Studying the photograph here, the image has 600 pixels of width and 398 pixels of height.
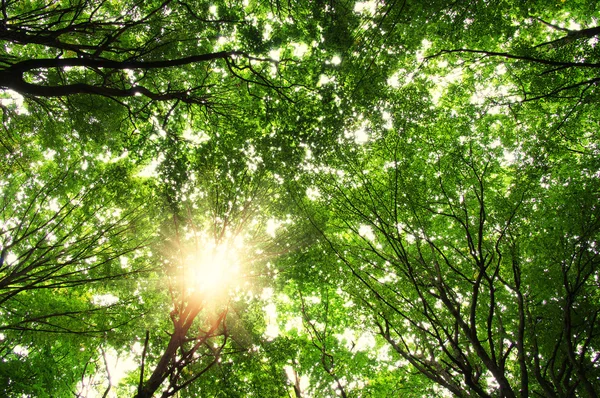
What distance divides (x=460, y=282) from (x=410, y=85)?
691 cm

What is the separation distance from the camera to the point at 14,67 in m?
3.35

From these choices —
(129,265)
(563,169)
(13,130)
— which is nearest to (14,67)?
(13,130)

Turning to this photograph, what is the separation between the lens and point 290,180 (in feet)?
24.9

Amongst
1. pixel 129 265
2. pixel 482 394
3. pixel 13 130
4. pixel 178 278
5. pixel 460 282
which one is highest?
pixel 13 130

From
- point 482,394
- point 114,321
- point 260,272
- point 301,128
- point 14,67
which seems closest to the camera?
point 14,67

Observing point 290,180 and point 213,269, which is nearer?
point 290,180

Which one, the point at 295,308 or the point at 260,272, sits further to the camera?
the point at 295,308

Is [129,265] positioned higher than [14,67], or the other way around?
[129,265]

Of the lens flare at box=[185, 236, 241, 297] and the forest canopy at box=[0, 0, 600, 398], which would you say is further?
the lens flare at box=[185, 236, 241, 297]

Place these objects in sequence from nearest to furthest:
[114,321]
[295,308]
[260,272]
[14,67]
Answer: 1. [14,67]
2. [114,321]
3. [260,272]
4. [295,308]

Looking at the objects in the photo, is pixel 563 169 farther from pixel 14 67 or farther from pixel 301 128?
pixel 14 67

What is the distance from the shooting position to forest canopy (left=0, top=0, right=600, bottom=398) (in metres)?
5.94

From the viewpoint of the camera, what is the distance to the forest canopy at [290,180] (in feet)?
19.5

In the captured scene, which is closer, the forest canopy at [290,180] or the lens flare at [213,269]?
the forest canopy at [290,180]
